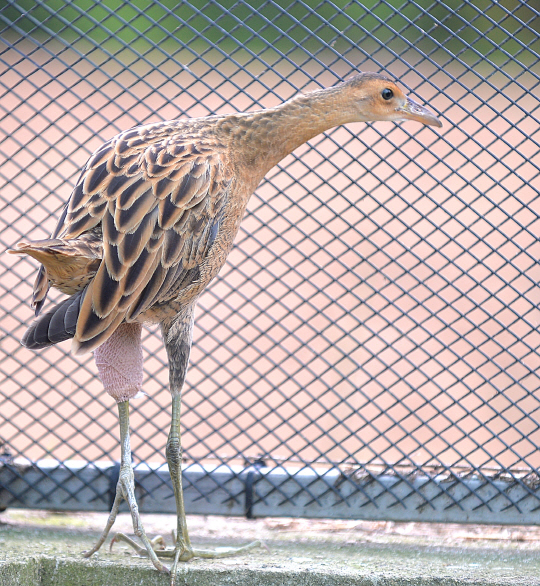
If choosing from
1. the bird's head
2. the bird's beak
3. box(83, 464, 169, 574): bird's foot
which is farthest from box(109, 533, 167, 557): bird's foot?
the bird's beak

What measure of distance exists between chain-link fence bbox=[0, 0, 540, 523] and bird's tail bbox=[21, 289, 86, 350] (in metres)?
0.93

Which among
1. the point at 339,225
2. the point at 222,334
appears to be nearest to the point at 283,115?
the point at 222,334

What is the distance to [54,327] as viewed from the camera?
99.1 inches

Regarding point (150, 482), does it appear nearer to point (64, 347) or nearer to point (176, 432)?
point (176, 432)

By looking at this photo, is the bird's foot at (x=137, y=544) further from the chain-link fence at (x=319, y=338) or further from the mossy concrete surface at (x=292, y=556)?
the chain-link fence at (x=319, y=338)

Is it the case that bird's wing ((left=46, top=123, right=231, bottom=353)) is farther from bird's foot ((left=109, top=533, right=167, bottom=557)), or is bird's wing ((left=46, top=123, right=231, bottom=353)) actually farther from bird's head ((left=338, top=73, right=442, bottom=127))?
bird's foot ((left=109, top=533, right=167, bottom=557))

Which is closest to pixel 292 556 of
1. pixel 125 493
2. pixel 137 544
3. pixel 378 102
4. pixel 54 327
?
pixel 137 544

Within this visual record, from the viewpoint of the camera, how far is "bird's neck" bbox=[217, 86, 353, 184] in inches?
116

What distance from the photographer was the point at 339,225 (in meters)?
8.05

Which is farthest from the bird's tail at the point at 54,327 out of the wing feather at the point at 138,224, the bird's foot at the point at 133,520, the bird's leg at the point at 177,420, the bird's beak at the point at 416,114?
the bird's beak at the point at 416,114

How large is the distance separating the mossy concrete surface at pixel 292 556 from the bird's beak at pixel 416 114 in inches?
67.4

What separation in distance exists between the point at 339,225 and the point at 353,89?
5.05 metres

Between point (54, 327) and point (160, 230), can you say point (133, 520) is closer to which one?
point (54, 327)

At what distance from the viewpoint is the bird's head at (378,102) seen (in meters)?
3.03
